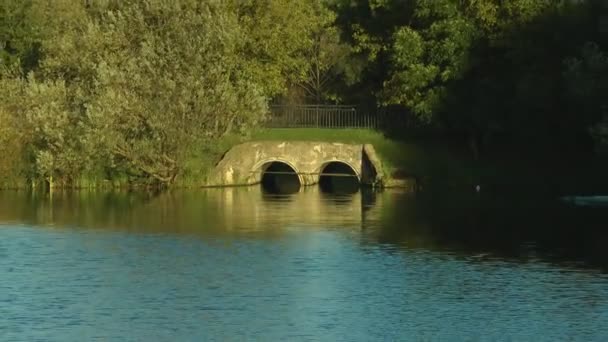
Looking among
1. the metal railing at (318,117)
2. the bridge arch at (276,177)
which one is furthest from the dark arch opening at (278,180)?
the metal railing at (318,117)

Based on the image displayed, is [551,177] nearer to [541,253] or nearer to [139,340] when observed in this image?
[541,253]

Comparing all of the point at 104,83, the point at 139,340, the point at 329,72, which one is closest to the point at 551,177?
the point at 104,83

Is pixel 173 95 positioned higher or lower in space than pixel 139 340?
higher

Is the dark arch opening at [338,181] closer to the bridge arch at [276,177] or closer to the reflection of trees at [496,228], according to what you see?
the bridge arch at [276,177]

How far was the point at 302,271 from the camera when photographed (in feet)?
143

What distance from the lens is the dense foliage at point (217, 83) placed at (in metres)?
74.2

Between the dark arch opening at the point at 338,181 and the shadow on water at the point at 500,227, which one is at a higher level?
the dark arch opening at the point at 338,181

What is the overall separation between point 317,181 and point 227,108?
963 cm

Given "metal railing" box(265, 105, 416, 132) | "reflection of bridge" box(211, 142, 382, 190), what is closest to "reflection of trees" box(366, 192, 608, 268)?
"reflection of bridge" box(211, 142, 382, 190)

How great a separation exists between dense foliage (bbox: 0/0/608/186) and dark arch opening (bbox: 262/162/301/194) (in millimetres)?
4572

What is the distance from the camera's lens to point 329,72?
118 m

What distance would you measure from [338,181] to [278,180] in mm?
4146

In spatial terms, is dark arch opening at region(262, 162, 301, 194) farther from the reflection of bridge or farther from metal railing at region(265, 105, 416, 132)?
metal railing at region(265, 105, 416, 132)

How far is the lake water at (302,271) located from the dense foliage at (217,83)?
7.46 meters
